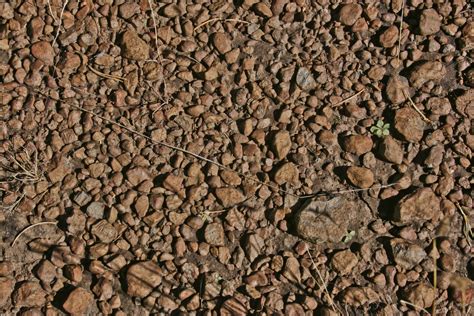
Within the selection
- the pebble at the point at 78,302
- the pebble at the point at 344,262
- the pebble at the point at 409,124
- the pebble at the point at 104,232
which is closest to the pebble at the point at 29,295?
the pebble at the point at 78,302

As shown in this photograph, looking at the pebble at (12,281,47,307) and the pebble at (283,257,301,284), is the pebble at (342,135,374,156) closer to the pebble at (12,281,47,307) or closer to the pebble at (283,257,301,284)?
the pebble at (283,257,301,284)

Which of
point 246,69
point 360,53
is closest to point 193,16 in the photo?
point 246,69

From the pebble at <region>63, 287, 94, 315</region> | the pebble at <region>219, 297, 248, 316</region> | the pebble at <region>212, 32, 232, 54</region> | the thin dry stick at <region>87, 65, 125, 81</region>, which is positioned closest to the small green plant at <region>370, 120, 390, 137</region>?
the pebble at <region>212, 32, 232, 54</region>

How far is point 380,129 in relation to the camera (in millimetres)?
3057

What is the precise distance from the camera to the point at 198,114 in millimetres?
3109

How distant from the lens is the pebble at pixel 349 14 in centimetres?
317

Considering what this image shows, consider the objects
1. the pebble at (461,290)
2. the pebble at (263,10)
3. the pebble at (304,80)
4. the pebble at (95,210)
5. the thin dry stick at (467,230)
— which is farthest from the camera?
the pebble at (263,10)

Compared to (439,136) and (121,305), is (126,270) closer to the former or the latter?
(121,305)

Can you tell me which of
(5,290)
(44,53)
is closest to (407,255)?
(5,290)

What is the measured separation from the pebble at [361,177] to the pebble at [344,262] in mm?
335

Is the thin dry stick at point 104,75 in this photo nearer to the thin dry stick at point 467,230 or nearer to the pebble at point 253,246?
the pebble at point 253,246

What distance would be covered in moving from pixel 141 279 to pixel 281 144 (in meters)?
0.92

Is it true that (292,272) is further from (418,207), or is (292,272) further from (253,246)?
(418,207)

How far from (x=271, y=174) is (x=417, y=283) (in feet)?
2.76
